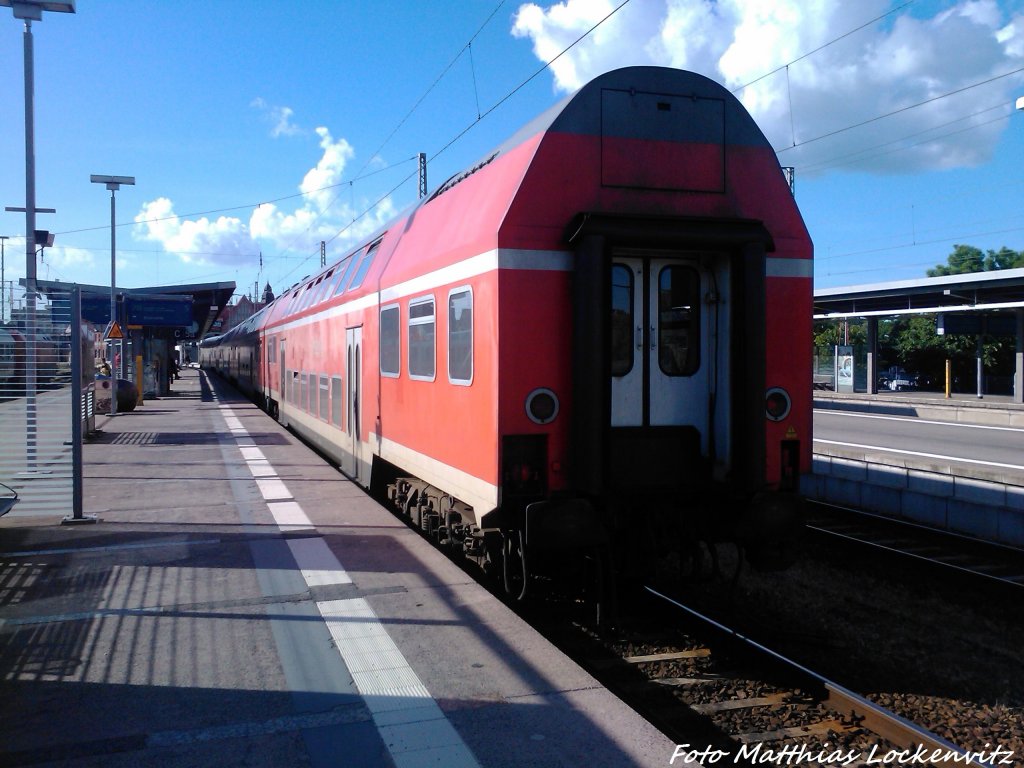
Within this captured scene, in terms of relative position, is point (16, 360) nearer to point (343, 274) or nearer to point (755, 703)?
point (343, 274)

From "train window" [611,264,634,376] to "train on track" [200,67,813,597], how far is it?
14 mm

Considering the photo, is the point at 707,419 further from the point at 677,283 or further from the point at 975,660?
the point at 975,660

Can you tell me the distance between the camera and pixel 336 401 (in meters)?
12.1

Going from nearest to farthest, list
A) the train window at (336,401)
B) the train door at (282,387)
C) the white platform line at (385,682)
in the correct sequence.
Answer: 1. the white platform line at (385,682)
2. the train window at (336,401)
3. the train door at (282,387)

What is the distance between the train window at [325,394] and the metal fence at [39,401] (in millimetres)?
4097

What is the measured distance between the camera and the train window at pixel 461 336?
6203 mm

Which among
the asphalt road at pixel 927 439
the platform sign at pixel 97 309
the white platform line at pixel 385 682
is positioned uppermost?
the platform sign at pixel 97 309

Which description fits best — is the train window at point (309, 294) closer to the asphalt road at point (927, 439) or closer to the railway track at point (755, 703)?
the asphalt road at point (927, 439)

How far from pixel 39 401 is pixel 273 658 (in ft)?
17.5

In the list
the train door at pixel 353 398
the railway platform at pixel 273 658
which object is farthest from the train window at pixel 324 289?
the railway platform at pixel 273 658

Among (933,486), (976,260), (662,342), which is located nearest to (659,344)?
(662,342)

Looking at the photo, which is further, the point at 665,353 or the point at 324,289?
the point at 324,289

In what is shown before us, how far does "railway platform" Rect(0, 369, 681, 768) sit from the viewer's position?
13.6 feet

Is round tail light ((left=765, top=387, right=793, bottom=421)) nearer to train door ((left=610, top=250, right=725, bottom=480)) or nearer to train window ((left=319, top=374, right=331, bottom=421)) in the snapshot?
train door ((left=610, top=250, right=725, bottom=480))
